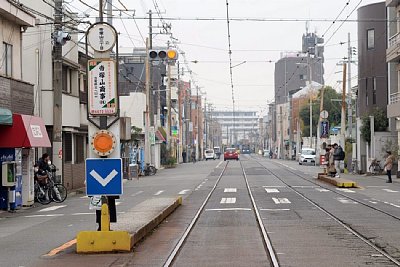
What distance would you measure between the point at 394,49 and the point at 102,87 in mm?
34362

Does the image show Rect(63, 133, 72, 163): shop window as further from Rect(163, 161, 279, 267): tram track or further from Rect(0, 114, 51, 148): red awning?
Rect(163, 161, 279, 267): tram track

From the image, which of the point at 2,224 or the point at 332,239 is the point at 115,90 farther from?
the point at 2,224

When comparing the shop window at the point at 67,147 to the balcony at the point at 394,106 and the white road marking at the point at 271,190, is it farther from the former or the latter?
the balcony at the point at 394,106

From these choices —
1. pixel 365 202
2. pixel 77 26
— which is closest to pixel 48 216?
pixel 365 202

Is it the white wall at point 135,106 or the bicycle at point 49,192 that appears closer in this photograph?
the bicycle at point 49,192

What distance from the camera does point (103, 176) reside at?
13.3 m

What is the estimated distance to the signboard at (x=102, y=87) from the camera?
43.4 ft

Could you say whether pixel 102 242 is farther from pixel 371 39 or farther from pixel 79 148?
pixel 371 39

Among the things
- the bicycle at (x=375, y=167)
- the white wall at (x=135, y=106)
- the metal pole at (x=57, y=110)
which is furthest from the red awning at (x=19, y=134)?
the white wall at (x=135, y=106)

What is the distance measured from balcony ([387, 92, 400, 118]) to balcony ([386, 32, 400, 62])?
226cm

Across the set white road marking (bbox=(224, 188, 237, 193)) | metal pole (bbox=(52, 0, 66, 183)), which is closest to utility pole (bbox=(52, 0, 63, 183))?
metal pole (bbox=(52, 0, 66, 183))

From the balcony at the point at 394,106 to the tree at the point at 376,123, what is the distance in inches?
127

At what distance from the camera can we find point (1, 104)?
24125 mm

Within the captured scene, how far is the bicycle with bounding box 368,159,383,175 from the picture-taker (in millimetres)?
48688
